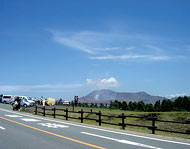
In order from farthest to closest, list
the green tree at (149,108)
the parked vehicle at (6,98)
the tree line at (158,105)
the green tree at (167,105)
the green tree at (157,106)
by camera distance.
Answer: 1. the parked vehicle at (6,98)
2. the green tree at (149,108)
3. the green tree at (157,106)
4. the green tree at (167,105)
5. the tree line at (158,105)

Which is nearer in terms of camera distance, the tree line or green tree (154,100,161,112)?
Answer: the tree line

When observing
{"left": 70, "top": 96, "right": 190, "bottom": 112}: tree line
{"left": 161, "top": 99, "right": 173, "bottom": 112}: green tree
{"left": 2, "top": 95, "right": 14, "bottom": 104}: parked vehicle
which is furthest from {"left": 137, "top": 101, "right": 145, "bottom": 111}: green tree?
{"left": 2, "top": 95, "right": 14, "bottom": 104}: parked vehicle

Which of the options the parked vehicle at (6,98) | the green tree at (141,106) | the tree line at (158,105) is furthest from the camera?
the parked vehicle at (6,98)

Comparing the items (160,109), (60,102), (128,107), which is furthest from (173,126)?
(60,102)

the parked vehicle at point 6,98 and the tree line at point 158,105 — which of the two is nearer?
the tree line at point 158,105

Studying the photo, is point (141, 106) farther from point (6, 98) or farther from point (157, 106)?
point (6, 98)

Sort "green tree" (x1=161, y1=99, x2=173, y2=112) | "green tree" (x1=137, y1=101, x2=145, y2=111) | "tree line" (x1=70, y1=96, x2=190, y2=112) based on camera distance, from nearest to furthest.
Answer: "tree line" (x1=70, y1=96, x2=190, y2=112) → "green tree" (x1=161, y1=99, x2=173, y2=112) → "green tree" (x1=137, y1=101, x2=145, y2=111)

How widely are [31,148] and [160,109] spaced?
3965 centimetres

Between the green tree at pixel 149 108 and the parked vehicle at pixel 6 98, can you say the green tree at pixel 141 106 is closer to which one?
the green tree at pixel 149 108

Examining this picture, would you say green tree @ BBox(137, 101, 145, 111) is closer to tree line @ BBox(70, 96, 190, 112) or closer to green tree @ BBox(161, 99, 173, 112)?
tree line @ BBox(70, 96, 190, 112)

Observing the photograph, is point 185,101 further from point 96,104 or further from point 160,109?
point 96,104

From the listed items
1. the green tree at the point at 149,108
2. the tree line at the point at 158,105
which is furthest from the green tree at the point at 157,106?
the green tree at the point at 149,108

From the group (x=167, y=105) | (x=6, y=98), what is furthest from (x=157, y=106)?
(x=6, y=98)

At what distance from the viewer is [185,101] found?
3859 cm
